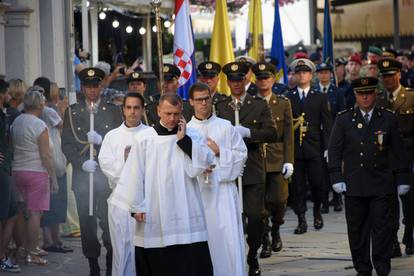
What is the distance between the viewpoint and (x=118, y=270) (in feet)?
39.4

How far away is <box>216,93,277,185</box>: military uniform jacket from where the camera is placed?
1332cm

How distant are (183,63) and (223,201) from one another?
15.4ft

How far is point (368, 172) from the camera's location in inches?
504

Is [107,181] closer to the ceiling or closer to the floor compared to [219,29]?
closer to the floor

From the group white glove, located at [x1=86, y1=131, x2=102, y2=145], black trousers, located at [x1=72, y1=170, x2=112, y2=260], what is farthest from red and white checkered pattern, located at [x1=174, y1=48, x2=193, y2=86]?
black trousers, located at [x1=72, y1=170, x2=112, y2=260]

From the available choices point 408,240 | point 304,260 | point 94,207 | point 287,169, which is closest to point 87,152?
point 94,207

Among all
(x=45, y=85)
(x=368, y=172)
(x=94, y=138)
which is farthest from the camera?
(x=45, y=85)

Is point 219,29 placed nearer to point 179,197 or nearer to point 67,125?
point 67,125

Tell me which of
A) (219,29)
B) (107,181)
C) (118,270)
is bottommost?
(118,270)

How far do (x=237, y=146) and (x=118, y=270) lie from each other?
5.32ft

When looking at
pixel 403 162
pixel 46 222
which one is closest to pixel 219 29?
pixel 46 222

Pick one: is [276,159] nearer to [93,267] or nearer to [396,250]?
[396,250]

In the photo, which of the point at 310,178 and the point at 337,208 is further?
the point at 337,208

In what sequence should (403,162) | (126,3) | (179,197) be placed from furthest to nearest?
(126,3) → (403,162) → (179,197)
